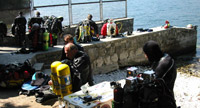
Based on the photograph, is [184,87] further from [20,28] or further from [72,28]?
[20,28]

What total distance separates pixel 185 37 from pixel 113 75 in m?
5.91

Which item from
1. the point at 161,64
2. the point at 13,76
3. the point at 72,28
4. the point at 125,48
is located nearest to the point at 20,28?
the point at 72,28

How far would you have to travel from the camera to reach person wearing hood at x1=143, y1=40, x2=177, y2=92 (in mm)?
3426

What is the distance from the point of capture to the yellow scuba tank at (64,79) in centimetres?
403

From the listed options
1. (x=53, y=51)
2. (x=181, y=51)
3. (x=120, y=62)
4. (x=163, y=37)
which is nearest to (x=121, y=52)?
(x=120, y=62)

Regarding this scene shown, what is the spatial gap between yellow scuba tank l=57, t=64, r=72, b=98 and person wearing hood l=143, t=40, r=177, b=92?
130 cm

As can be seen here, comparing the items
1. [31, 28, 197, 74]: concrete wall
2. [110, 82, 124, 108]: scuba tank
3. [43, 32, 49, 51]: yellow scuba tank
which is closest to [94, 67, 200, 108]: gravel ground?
[31, 28, 197, 74]: concrete wall

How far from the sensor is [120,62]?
1186 cm

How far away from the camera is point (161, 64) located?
11.3 ft

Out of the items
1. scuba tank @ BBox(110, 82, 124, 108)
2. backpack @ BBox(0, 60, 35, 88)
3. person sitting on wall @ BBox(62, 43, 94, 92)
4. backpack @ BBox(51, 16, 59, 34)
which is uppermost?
backpack @ BBox(51, 16, 59, 34)

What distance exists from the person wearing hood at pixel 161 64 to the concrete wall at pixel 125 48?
5.34 m

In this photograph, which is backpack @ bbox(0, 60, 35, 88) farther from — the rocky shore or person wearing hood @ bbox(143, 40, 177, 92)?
person wearing hood @ bbox(143, 40, 177, 92)

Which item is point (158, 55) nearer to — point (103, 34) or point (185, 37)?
point (103, 34)

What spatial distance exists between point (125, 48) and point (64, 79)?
7772 mm
